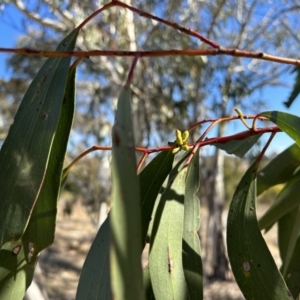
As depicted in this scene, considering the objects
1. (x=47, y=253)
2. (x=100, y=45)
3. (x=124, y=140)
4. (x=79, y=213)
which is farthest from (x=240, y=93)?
(x=79, y=213)

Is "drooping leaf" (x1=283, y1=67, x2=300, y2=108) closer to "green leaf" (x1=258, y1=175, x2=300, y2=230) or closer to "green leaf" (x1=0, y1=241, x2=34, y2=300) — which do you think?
"green leaf" (x1=258, y1=175, x2=300, y2=230)

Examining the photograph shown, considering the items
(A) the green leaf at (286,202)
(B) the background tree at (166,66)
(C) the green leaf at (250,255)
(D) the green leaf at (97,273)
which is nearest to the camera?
(D) the green leaf at (97,273)

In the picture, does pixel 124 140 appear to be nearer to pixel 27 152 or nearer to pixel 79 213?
pixel 27 152

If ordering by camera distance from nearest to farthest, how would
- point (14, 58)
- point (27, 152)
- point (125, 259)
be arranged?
point (125, 259)
point (27, 152)
point (14, 58)

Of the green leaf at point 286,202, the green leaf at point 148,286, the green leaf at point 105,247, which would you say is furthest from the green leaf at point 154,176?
the green leaf at point 286,202

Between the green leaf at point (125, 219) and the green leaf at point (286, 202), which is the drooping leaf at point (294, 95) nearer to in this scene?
the green leaf at point (286, 202)

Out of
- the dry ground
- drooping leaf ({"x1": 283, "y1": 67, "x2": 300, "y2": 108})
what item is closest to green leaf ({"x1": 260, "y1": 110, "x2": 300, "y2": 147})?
drooping leaf ({"x1": 283, "y1": 67, "x2": 300, "y2": 108})

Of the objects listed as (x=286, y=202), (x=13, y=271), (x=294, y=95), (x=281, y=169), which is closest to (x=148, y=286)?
(x=13, y=271)
